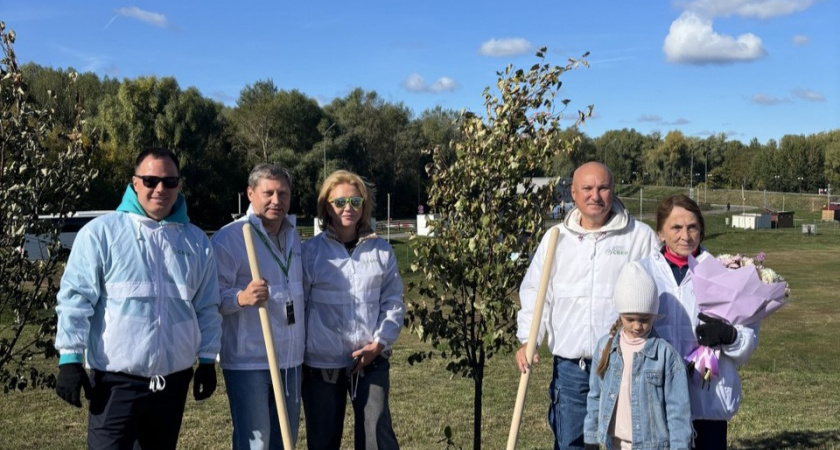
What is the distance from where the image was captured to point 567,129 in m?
5.29

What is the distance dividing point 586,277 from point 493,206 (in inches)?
47.5

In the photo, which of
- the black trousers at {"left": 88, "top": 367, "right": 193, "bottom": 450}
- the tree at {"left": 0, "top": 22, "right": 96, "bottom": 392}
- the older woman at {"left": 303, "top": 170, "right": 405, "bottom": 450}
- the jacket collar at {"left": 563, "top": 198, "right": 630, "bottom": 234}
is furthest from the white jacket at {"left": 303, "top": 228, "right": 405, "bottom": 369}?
the tree at {"left": 0, "top": 22, "right": 96, "bottom": 392}

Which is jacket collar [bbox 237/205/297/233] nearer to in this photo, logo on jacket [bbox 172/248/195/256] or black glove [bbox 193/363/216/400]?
logo on jacket [bbox 172/248/195/256]

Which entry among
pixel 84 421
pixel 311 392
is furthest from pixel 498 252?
pixel 84 421

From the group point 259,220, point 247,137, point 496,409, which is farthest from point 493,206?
point 247,137

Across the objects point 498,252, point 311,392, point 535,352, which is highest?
point 498,252

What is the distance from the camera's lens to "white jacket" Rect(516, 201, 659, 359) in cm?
402

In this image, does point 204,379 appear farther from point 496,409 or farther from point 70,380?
point 496,409

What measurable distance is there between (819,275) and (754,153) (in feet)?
332

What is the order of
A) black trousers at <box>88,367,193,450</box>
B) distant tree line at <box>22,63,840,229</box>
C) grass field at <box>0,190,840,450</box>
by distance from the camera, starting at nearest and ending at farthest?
1. black trousers at <box>88,367,193,450</box>
2. grass field at <box>0,190,840,450</box>
3. distant tree line at <box>22,63,840,229</box>

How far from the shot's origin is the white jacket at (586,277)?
4.02 meters

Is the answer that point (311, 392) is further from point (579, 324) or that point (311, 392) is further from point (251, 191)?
point (579, 324)

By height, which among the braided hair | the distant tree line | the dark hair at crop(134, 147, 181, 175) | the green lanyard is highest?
the distant tree line

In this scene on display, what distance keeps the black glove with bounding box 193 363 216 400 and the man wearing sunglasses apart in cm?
6
